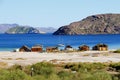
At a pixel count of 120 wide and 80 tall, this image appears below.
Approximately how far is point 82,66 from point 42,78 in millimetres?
13921

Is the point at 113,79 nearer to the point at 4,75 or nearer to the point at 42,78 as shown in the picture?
the point at 42,78

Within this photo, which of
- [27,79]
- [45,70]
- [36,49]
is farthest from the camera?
[36,49]

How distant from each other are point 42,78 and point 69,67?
15.2m

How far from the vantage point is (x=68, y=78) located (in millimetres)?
24500

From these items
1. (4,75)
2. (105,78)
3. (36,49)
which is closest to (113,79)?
(105,78)

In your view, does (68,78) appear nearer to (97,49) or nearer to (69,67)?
(69,67)

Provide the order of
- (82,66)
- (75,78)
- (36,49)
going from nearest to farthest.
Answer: (75,78)
(82,66)
(36,49)

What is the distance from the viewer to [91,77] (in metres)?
22.5

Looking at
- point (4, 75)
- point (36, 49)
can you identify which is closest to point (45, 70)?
point (4, 75)

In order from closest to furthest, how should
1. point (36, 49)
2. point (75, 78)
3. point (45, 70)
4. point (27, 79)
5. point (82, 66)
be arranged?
point (27, 79)
point (75, 78)
point (45, 70)
point (82, 66)
point (36, 49)

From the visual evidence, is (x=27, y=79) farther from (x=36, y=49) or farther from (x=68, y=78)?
(x=36, y=49)

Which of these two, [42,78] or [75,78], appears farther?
[75,78]

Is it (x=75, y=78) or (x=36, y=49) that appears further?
(x=36, y=49)

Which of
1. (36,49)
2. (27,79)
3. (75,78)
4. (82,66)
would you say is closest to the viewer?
(27,79)
